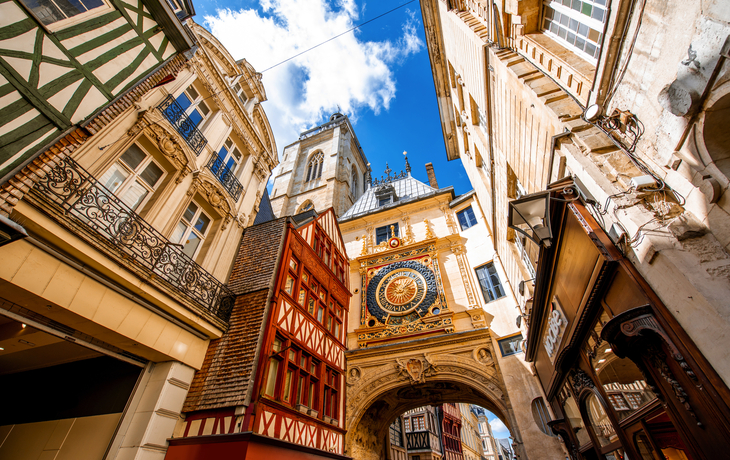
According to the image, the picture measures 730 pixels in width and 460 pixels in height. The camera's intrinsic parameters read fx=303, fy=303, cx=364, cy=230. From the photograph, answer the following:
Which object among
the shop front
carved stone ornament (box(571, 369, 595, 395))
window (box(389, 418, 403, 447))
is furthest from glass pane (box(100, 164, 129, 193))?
window (box(389, 418, 403, 447))

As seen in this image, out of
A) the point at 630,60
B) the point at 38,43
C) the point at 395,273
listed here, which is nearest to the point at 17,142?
the point at 38,43

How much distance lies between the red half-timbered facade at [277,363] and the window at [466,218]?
7832 millimetres

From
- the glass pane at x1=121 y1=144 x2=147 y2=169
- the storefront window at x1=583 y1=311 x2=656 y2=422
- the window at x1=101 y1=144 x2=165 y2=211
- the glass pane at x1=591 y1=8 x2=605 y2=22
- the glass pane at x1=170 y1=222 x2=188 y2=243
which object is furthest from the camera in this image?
the glass pane at x1=170 y1=222 x2=188 y2=243

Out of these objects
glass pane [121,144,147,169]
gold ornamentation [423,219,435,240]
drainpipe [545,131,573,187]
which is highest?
gold ornamentation [423,219,435,240]

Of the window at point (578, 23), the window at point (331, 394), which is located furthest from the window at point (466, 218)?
the window at point (578, 23)

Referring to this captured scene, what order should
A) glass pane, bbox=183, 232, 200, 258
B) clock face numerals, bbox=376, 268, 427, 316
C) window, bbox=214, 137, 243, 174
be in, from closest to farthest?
glass pane, bbox=183, 232, 200, 258 < window, bbox=214, 137, 243, 174 < clock face numerals, bbox=376, 268, 427, 316

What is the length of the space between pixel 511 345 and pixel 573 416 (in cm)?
438

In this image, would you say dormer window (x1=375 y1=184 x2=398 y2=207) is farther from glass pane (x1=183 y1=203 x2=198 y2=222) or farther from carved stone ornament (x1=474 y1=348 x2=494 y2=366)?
glass pane (x1=183 y1=203 x2=198 y2=222)

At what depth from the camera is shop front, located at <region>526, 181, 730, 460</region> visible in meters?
2.64

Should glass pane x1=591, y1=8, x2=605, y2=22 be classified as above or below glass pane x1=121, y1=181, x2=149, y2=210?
above

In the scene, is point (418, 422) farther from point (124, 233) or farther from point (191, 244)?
point (124, 233)

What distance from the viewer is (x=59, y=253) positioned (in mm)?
4234

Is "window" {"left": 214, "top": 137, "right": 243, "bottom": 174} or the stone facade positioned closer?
the stone facade

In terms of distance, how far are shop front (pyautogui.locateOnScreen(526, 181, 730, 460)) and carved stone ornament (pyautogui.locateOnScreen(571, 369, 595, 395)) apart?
0.06ft
